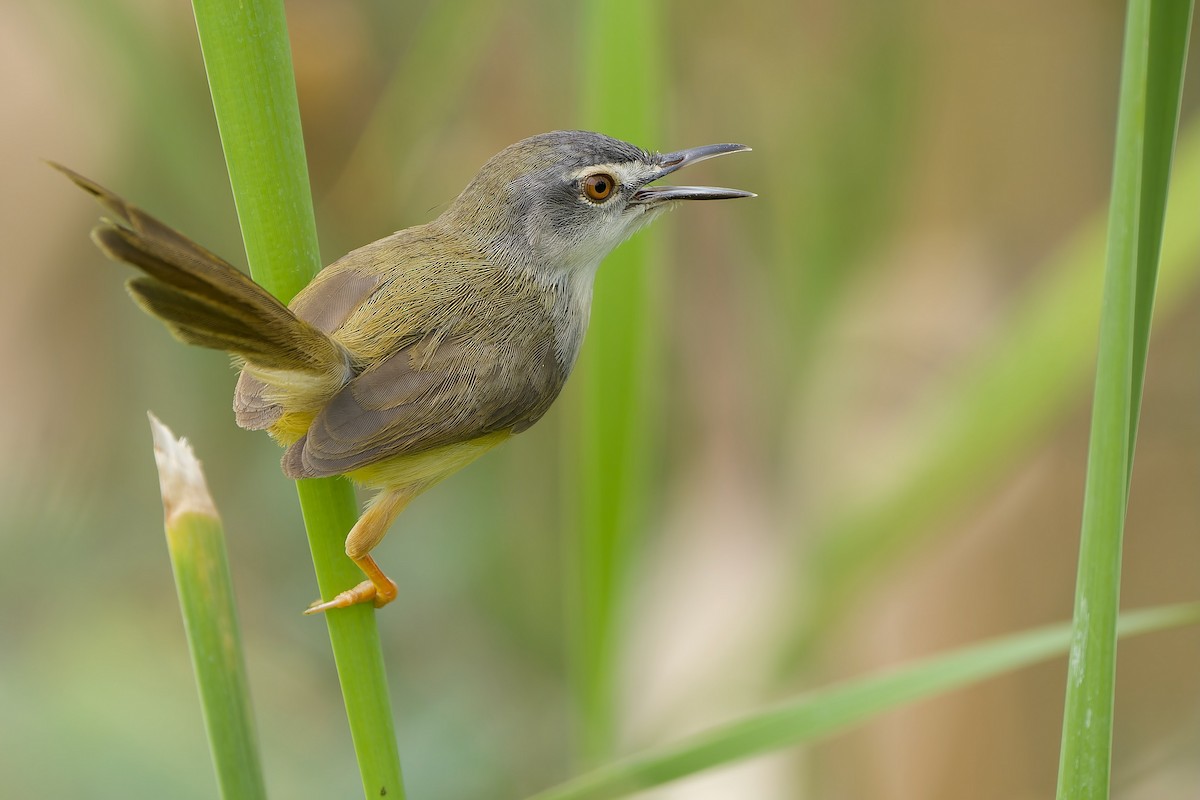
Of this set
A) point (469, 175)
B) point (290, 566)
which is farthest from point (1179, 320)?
point (290, 566)

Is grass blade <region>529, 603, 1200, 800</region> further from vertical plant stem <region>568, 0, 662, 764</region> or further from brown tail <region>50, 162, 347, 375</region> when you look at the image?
brown tail <region>50, 162, 347, 375</region>

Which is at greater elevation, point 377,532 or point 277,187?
point 277,187

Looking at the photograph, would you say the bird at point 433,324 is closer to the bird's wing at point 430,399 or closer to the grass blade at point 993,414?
the bird's wing at point 430,399

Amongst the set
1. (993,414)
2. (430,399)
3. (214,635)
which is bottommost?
(993,414)

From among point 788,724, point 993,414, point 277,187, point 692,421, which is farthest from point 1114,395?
point 692,421

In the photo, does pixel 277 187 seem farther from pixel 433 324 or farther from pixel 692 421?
pixel 692 421

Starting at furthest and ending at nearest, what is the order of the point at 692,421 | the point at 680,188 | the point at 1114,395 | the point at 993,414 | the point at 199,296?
the point at 692,421 → the point at 993,414 → the point at 680,188 → the point at 199,296 → the point at 1114,395
